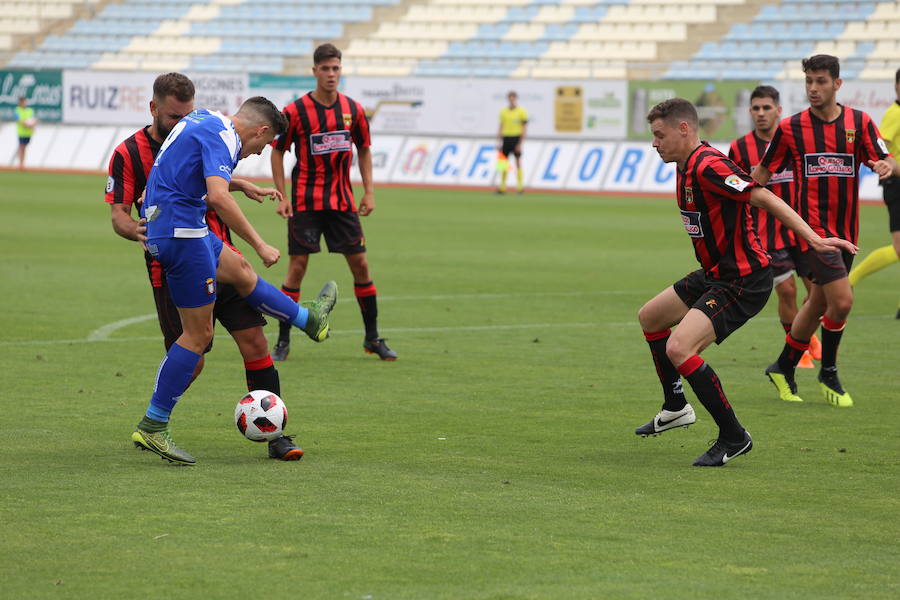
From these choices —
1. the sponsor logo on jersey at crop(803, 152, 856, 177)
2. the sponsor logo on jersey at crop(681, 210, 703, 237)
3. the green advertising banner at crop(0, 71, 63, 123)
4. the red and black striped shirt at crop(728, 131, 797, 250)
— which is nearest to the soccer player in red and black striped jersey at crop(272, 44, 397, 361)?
the red and black striped shirt at crop(728, 131, 797, 250)

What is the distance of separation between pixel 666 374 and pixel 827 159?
2140 millimetres

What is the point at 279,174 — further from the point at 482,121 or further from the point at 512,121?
the point at 482,121

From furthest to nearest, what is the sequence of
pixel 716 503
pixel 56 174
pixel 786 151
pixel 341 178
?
pixel 56 174 < pixel 341 178 < pixel 786 151 < pixel 716 503

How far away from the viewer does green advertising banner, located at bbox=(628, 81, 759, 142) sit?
1214 inches

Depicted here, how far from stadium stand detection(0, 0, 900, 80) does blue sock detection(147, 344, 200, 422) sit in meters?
28.0

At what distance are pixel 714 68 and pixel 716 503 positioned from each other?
3083 centimetres

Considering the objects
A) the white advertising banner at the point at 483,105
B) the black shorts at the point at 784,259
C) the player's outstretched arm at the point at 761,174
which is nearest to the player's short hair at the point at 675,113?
the player's outstretched arm at the point at 761,174

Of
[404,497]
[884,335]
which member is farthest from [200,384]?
[884,335]

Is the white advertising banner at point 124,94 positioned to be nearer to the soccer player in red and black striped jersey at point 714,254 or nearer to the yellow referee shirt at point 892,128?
the yellow referee shirt at point 892,128

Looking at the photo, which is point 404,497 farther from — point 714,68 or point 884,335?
point 714,68

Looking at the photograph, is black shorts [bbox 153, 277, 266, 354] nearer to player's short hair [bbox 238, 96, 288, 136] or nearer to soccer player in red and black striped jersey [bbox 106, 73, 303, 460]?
soccer player in red and black striped jersey [bbox 106, 73, 303, 460]

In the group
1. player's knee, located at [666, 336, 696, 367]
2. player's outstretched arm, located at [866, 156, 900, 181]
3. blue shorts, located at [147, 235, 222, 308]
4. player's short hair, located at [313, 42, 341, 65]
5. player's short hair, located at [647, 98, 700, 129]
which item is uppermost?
player's short hair, located at [313, 42, 341, 65]

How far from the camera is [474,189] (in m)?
31.8

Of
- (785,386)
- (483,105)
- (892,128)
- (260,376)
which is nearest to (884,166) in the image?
(785,386)
